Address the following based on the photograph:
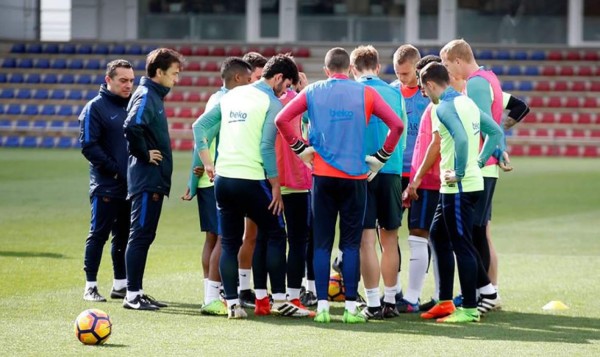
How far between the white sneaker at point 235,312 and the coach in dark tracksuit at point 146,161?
0.74 meters

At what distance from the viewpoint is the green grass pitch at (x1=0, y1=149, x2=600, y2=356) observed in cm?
773

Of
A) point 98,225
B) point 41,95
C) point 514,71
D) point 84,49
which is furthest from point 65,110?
point 98,225

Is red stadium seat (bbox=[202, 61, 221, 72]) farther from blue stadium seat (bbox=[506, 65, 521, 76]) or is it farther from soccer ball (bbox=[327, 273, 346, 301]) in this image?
soccer ball (bbox=[327, 273, 346, 301])

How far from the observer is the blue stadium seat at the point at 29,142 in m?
35.3

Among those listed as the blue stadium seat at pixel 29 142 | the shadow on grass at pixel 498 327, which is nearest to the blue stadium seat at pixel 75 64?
the blue stadium seat at pixel 29 142

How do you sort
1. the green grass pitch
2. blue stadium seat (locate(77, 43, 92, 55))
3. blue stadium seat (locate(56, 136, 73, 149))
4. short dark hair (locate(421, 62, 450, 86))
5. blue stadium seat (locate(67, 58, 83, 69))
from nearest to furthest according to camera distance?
the green grass pitch → short dark hair (locate(421, 62, 450, 86)) → blue stadium seat (locate(56, 136, 73, 149)) → blue stadium seat (locate(67, 58, 83, 69)) → blue stadium seat (locate(77, 43, 92, 55))

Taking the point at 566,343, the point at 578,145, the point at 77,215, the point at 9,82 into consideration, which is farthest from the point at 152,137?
the point at 9,82

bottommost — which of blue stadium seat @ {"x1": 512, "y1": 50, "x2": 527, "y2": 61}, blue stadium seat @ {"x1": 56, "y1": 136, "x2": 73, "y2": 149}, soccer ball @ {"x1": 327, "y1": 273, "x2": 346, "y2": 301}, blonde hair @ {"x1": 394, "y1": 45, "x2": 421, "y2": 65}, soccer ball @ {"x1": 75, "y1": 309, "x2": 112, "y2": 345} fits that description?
soccer ball @ {"x1": 327, "y1": 273, "x2": 346, "y2": 301}

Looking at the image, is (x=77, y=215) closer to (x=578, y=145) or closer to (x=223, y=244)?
(x=223, y=244)

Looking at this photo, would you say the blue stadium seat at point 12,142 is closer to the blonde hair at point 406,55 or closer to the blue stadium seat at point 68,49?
the blue stadium seat at point 68,49

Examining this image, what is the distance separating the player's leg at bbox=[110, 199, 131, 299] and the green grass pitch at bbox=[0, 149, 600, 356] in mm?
303

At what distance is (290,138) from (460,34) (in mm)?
34122

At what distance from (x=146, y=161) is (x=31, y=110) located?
1139 inches

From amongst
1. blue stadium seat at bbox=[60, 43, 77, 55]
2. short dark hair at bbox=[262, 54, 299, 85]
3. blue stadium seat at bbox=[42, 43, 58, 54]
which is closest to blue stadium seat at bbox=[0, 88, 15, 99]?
blue stadium seat at bbox=[42, 43, 58, 54]
